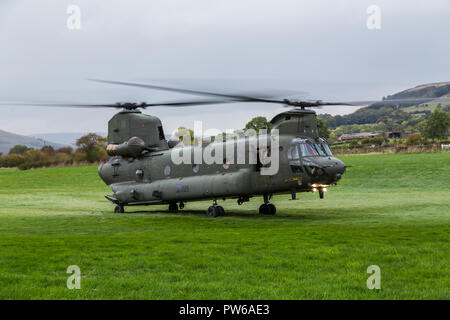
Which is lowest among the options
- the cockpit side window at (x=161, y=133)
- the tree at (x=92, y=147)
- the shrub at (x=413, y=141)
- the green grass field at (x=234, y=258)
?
the green grass field at (x=234, y=258)

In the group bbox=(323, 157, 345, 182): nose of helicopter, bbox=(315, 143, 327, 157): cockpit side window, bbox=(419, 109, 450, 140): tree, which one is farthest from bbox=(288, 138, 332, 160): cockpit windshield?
bbox=(419, 109, 450, 140): tree

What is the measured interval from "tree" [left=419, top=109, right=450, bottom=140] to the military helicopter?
103 metres

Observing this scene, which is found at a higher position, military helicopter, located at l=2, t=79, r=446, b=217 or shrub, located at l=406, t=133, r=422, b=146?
shrub, located at l=406, t=133, r=422, b=146

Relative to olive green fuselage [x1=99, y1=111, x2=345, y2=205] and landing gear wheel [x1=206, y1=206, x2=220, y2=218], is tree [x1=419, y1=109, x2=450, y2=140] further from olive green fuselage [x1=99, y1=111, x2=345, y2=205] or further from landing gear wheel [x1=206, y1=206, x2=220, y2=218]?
landing gear wheel [x1=206, y1=206, x2=220, y2=218]

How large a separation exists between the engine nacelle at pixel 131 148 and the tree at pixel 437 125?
340ft

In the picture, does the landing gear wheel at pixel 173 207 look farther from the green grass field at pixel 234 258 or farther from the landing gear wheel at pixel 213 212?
the green grass field at pixel 234 258

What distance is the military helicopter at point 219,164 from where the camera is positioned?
23047 millimetres

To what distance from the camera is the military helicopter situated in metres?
23.0

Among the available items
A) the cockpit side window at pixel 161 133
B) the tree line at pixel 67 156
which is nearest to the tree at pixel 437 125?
the tree line at pixel 67 156

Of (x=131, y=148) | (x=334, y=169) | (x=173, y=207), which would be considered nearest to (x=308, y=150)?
(x=334, y=169)

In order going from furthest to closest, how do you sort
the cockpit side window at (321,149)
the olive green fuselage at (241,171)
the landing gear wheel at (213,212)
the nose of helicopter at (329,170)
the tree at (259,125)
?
the tree at (259,125) < the landing gear wheel at (213,212) < the cockpit side window at (321,149) < the olive green fuselage at (241,171) < the nose of helicopter at (329,170)

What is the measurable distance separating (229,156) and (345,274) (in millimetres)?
15497

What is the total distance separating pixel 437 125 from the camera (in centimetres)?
12169
